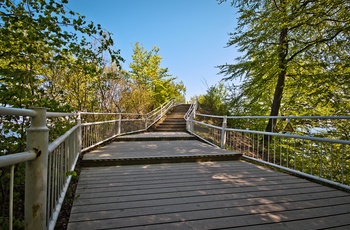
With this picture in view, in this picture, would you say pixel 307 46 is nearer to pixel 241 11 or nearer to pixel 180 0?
pixel 241 11

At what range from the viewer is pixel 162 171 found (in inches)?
138

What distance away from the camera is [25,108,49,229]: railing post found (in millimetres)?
1153

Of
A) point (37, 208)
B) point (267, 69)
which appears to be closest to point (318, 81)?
point (267, 69)

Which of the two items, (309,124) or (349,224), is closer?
(349,224)

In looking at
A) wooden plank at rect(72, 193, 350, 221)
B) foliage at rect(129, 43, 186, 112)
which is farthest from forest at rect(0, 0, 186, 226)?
foliage at rect(129, 43, 186, 112)

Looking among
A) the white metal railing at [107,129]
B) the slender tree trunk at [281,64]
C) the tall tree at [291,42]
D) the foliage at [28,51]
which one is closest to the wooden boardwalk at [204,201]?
the foliage at [28,51]

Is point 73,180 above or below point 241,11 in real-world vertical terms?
below

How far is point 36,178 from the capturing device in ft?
3.84

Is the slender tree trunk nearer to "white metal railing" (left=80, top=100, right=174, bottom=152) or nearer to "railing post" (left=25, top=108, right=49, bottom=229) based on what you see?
"white metal railing" (left=80, top=100, right=174, bottom=152)

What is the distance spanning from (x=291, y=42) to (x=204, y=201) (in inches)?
322

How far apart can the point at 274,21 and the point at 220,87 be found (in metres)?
8.40

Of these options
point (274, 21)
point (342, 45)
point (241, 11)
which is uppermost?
point (241, 11)

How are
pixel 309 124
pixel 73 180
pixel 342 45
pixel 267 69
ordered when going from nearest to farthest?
pixel 73 180, pixel 342 45, pixel 267 69, pixel 309 124

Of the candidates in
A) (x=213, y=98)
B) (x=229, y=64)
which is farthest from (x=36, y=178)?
(x=213, y=98)
